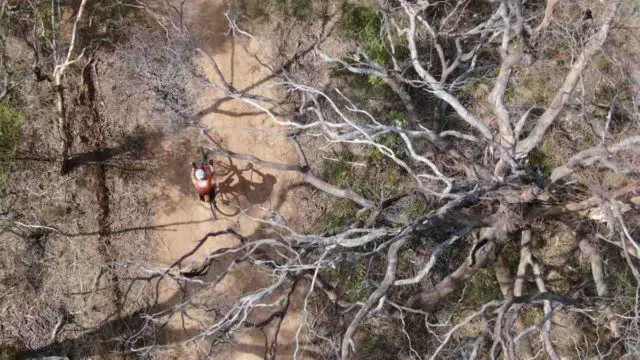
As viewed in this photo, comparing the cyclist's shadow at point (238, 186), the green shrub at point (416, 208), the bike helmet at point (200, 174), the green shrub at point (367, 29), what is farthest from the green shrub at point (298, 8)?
the green shrub at point (416, 208)

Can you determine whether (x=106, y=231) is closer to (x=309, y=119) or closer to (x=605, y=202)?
(x=309, y=119)

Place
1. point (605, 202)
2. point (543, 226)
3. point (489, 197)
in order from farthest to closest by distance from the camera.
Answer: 1. point (543, 226)
2. point (489, 197)
3. point (605, 202)

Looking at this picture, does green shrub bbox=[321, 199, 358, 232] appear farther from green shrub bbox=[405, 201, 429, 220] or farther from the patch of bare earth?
green shrub bbox=[405, 201, 429, 220]

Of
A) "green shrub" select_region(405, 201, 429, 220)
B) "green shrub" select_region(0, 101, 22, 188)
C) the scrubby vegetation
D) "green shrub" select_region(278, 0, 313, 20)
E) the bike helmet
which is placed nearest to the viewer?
the bike helmet

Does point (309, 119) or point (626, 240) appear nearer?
point (626, 240)

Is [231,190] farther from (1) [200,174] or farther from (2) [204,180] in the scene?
(1) [200,174]

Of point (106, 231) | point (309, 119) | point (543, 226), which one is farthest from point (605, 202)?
point (106, 231)

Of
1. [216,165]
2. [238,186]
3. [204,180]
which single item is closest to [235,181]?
[238,186]

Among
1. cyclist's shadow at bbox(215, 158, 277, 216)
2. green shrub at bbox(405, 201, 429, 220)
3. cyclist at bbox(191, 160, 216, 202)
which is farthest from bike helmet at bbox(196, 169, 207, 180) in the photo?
green shrub at bbox(405, 201, 429, 220)
